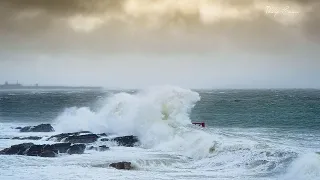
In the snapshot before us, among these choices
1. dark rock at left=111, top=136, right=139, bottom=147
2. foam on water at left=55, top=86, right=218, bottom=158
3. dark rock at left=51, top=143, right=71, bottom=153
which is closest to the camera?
dark rock at left=51, top=143, right=71, bottom=153

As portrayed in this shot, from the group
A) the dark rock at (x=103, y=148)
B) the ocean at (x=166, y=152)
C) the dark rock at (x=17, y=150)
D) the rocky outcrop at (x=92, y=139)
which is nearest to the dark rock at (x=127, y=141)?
the rocky outcrop at (x=92, y=139)

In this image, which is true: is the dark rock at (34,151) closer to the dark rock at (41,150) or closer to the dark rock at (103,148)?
the dark rock at (41,150)

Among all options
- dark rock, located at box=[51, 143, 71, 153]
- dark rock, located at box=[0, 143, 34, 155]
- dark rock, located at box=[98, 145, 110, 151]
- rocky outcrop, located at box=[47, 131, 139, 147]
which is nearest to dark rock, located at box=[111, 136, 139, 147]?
rocky outcrop, located at box=[47, 131, 139, 147]

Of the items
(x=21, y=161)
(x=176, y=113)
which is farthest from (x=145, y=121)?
(x=21, y=161)

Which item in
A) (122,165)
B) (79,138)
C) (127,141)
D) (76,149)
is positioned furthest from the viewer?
(79,138)

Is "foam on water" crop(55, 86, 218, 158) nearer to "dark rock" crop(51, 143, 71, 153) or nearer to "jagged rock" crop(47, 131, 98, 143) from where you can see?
"jagged rock" crop(47, 131, 98, 143)

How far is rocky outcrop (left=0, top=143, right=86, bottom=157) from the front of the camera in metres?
13.2

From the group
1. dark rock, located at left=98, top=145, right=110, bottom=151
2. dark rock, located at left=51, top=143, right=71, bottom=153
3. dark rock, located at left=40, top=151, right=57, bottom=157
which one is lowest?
dark rock, located at left=98, top=145, right=110, bottom=151

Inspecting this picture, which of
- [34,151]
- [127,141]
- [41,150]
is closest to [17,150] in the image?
[34,151]

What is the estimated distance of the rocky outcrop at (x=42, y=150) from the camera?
43.2ft

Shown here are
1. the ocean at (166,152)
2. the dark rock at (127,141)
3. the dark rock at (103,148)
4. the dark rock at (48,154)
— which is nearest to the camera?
the ocean at (166,152)

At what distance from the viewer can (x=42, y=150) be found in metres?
13.3

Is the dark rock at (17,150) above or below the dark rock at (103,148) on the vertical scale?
above

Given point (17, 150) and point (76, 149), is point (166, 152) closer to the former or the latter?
point (76, 149)
